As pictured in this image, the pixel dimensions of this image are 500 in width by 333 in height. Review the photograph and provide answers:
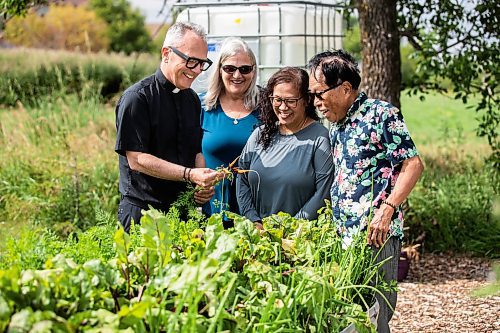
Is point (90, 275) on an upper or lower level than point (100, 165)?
upper

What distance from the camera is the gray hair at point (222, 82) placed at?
4641 mm

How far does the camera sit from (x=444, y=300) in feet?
20.4

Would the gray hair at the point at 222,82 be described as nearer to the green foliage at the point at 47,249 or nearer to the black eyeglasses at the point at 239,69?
the black eyeglasses at the point at 239,69

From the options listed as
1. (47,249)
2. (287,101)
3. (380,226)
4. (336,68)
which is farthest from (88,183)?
(47,249)

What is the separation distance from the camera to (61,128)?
8.93 m

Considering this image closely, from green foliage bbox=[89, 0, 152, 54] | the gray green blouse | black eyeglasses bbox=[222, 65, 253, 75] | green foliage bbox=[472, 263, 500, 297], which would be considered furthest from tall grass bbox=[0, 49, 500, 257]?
green foliage bbox=[89, 0, 152, 54]

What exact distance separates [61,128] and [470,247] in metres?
4.31

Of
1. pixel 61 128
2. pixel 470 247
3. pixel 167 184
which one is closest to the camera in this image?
pixel 167 184

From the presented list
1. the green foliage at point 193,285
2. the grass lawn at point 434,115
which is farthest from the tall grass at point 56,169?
the grass lawn at point 434,115

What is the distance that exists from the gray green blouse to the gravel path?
4.88 ft

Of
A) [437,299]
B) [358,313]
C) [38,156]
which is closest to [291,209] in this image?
[358,313]

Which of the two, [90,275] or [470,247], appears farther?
[470,247]

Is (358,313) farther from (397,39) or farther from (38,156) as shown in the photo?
(38,156)

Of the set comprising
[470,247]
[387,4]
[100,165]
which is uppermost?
[387,4]
